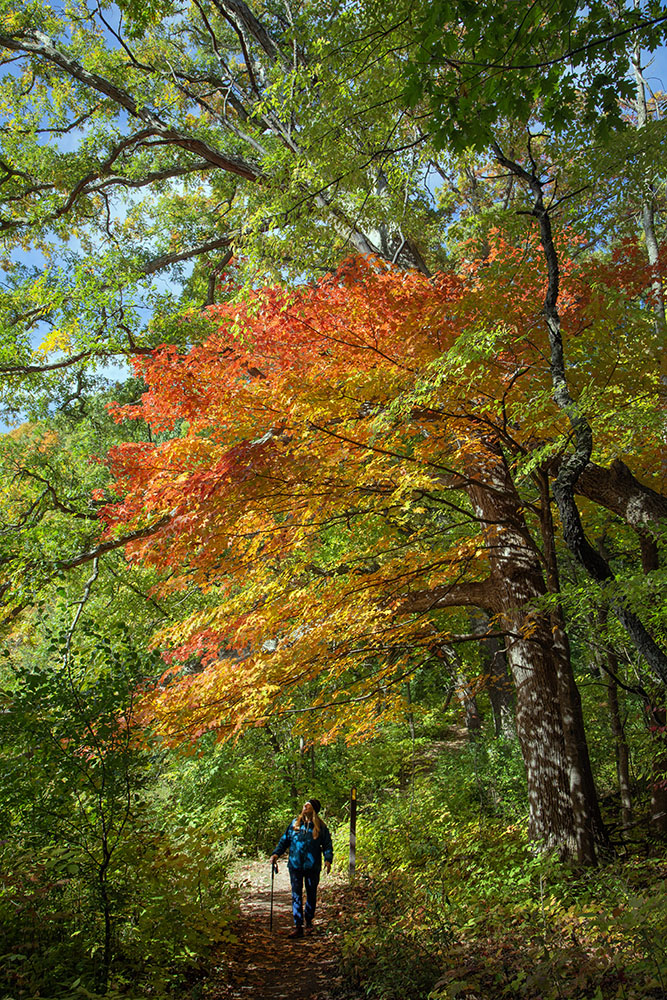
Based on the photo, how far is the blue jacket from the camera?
594cm

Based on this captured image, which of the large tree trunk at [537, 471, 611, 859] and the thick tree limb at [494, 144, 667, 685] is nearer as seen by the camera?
the thick tree limb at [494, 144, 667, 685]

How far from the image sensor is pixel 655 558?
6.48m

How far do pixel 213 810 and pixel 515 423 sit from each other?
7197 mm

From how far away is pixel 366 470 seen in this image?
5480 millimetres

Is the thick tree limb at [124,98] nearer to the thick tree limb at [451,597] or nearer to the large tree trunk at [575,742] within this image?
the thick tree limb at [451,597]

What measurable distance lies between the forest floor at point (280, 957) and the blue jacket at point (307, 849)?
551 mm

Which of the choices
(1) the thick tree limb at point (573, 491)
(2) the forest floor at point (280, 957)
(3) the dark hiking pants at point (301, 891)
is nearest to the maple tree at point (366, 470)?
(1) the thick tree limb at point (573, 491)

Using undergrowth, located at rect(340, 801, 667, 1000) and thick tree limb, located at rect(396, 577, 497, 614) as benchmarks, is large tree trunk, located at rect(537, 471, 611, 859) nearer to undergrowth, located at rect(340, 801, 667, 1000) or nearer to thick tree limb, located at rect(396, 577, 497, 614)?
undergrowth, located at rect(340, 801, 667, 1000)

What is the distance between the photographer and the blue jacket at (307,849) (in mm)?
5941

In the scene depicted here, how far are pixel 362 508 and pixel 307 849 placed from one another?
3.60 m

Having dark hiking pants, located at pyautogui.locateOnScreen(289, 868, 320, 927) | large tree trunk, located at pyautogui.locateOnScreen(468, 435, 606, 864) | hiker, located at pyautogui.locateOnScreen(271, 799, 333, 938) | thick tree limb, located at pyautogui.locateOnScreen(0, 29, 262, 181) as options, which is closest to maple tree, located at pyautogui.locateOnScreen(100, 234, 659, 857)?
large tree trunk, located at pyautogui.locateOnScreen(468, 435, 606, 864)

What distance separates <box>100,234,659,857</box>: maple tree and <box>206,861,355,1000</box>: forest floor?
77.7 inches

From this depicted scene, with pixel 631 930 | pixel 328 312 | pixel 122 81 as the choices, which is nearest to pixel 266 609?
pixel 328 312

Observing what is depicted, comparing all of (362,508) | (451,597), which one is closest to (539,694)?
(451,597)
